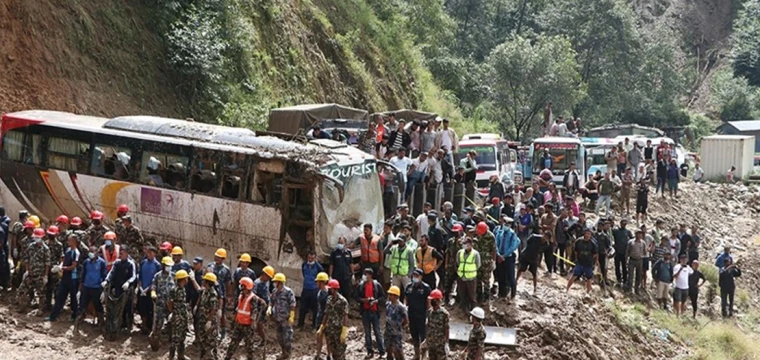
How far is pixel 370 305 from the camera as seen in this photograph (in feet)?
51.2

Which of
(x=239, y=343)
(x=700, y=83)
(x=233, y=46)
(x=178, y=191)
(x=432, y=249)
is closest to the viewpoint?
(x=239, y=343)

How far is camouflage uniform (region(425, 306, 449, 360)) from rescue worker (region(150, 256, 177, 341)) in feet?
12.8

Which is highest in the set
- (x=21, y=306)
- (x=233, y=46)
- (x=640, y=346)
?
(x=233, y=46)

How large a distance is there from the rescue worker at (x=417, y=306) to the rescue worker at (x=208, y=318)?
3.00m

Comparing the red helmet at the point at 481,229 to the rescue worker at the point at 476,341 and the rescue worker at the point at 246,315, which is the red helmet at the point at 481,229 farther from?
the rescue worker at the point at 246,315

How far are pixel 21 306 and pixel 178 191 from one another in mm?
3338

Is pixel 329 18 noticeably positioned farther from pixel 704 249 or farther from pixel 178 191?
pixel 178 191

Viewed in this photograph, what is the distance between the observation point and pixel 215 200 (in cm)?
1788

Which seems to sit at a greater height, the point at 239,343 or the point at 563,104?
the point at 563,104

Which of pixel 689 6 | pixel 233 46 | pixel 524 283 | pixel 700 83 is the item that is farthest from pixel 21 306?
pixel 689 6

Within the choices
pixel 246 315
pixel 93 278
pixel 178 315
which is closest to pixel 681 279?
pixel 246 315

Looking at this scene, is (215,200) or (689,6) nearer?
(215,200)

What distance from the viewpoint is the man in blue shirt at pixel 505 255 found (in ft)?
59.6

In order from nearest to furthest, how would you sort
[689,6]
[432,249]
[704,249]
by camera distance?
[432,249] < [704,249] < [689,6]
